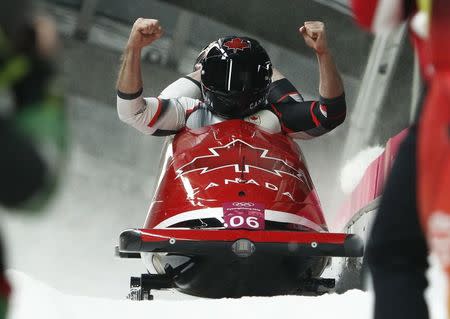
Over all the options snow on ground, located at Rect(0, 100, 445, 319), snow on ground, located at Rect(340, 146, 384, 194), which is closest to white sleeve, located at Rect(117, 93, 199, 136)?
snow on ground, located at Rect(0, 100, 445, 319)

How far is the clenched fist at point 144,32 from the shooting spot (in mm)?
6016

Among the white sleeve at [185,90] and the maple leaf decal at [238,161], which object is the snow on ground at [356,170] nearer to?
the white sleeve at [185,90]

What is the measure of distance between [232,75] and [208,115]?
0.25 m

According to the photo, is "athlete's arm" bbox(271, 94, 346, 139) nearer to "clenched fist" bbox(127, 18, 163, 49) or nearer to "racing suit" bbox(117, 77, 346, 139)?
"racing suit" bbox(117, 77, 346, 139)

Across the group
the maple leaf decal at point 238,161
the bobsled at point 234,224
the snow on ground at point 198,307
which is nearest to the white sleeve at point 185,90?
the bobsled at point 234,224

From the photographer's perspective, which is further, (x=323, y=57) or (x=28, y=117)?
(x=323, y=57)

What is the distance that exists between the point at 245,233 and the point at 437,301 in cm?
114

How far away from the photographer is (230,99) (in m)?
6.24

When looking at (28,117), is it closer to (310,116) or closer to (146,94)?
(310,116)

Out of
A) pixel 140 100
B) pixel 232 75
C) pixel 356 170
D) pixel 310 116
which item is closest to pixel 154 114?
pixel 140 100

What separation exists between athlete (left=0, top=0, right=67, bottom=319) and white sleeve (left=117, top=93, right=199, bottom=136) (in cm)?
405

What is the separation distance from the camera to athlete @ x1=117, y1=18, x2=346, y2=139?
6113 millimetres

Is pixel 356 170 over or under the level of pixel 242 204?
over

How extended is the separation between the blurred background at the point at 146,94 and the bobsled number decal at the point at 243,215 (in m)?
2.41
